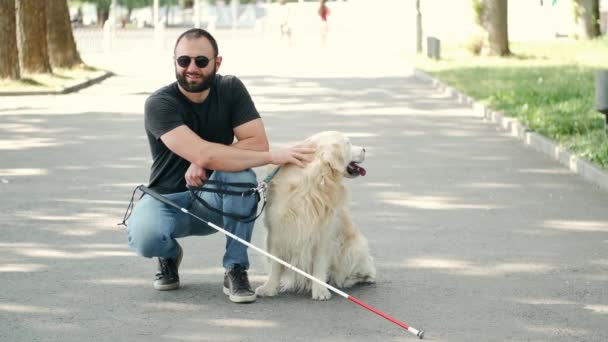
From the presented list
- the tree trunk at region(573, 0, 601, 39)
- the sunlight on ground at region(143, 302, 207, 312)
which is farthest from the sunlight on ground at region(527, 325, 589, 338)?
the tree trunk at region(573, 0, 601, 39)

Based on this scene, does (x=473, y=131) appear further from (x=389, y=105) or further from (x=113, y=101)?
(x=113, y=101)

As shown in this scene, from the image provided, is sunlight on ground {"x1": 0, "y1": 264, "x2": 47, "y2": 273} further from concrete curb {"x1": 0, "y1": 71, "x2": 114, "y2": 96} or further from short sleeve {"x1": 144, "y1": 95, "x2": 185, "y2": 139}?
concrete curb {"x1": 0, "y1": 71, "x2": 114, "y2": 96}

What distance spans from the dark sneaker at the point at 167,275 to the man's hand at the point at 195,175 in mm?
503

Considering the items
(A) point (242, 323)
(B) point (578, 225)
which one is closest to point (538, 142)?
(B) point (578, 225)

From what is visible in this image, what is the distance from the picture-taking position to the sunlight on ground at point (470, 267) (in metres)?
7.20

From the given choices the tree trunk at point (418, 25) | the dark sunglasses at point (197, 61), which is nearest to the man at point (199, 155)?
the dark sunglasses at point (197, 61)

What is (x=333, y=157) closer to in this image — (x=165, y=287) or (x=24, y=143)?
(x=165, y=287)

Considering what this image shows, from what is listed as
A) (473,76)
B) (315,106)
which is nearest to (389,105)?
(315,106)

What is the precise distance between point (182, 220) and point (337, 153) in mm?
1023

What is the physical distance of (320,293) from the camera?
21.0ft

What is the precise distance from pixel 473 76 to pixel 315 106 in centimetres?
516

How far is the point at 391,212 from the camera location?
9609 mm

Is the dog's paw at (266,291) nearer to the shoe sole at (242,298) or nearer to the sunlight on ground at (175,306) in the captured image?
the shoe sole at (242,298)

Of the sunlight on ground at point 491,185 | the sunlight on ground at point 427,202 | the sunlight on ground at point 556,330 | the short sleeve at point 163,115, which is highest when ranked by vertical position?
the short sleeve at point 163,115
